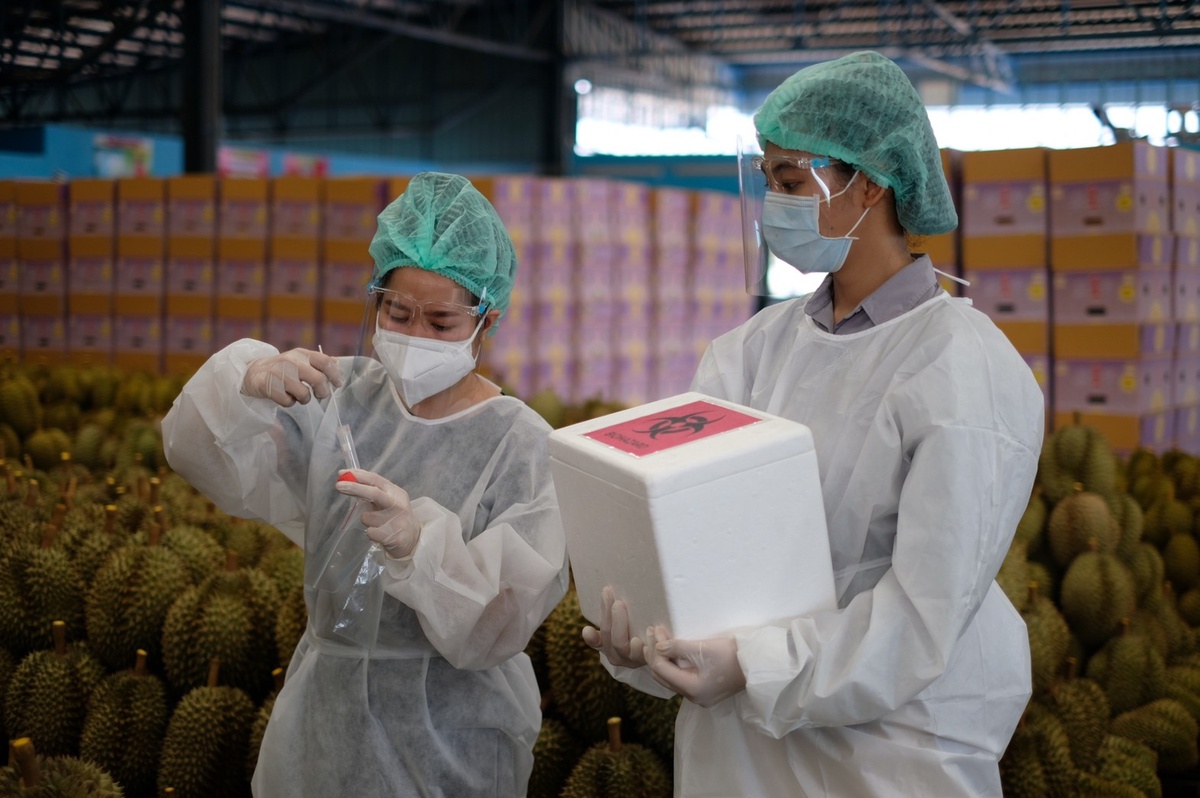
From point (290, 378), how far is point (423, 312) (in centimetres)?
23

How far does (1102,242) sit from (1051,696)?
2.89m

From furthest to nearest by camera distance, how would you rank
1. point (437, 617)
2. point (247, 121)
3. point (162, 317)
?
point (247, 121), point (162, 317), point (437, 617)

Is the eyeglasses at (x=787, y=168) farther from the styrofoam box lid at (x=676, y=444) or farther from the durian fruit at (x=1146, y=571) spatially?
the durian fruit at (x=1146, y=571)

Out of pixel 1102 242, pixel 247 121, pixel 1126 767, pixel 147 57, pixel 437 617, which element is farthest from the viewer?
pixel 247 121

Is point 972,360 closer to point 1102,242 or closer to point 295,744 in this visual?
point 295,744

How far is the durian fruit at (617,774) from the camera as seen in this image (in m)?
1.84

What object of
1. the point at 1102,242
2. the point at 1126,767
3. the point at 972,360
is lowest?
the point at 1126,767

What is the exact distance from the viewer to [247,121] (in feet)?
69.9

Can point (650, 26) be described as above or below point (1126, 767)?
above

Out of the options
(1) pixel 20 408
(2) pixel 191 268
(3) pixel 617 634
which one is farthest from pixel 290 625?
(2) pixel 191 268

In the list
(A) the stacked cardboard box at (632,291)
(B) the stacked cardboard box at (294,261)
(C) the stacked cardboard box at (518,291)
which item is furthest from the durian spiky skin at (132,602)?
(A) the stacked cardboard box at (632,291)

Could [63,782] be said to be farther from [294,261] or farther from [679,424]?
[294,261]

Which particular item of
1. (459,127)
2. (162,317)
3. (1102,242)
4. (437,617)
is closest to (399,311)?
(437,617)

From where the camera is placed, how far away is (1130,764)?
79.9 inches
